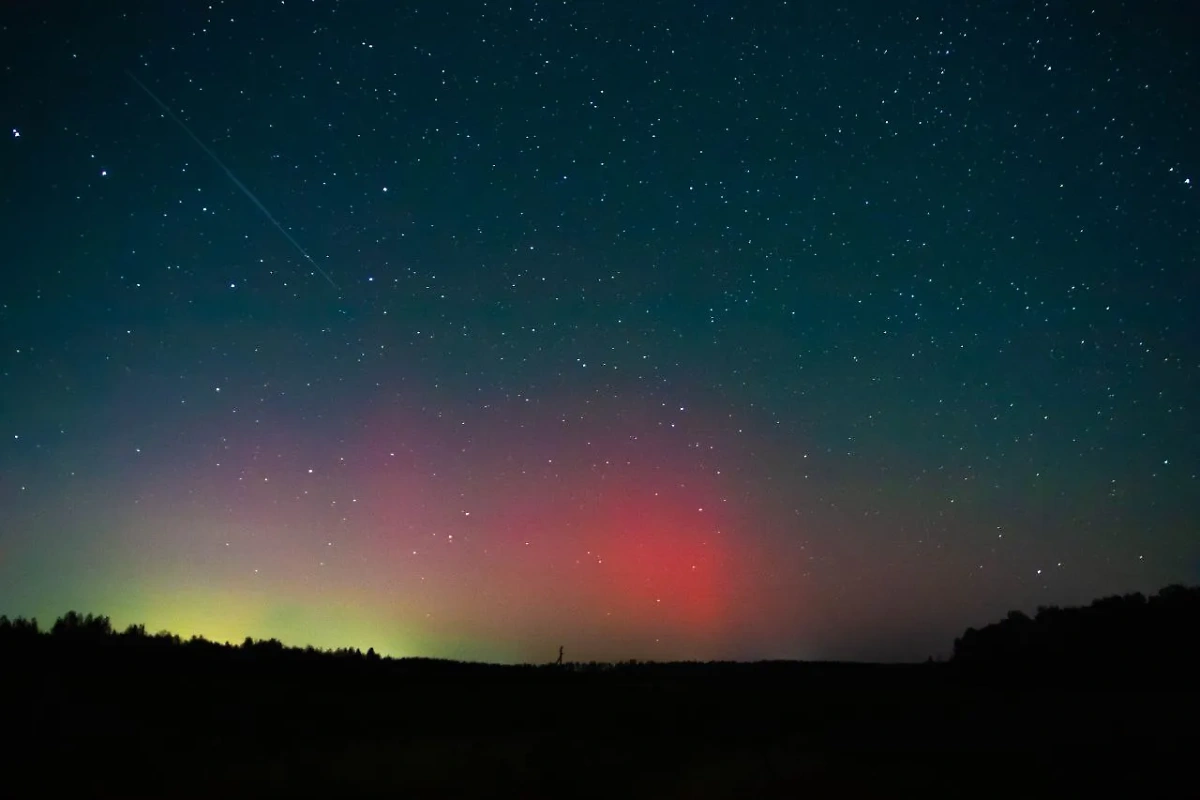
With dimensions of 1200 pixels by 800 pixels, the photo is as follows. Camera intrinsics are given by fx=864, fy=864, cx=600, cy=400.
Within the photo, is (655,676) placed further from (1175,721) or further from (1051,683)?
(1175,721)

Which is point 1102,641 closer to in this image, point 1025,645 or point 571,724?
point 1025,645

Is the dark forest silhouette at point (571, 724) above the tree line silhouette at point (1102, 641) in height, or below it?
below

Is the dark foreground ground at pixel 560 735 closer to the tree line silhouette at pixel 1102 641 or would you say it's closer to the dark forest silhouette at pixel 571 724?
the dark forest silhouette at pixel 571 724

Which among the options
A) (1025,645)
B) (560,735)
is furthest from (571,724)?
(1025,645)

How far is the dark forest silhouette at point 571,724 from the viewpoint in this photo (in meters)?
12.3

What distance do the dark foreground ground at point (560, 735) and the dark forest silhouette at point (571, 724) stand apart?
59 millimetres

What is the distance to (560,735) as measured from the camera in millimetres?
15883

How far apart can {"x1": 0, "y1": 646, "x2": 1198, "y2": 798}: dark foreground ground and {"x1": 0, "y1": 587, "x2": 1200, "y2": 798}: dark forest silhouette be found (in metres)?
0.06

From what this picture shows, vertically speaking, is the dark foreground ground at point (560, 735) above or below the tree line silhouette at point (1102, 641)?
below

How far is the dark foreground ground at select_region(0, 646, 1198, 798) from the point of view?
39.8ft

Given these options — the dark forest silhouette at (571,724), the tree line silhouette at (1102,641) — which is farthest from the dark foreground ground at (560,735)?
the tree line silhouette at (1102,641)

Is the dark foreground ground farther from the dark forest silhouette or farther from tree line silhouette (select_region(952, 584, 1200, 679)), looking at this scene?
tree line silhouette (select_region(952, 584, 1200, 679))

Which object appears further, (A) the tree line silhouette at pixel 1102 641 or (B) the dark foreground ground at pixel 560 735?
(A) the tree line silhouette at pixel 1102 641

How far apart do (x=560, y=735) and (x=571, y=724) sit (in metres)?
1.62
